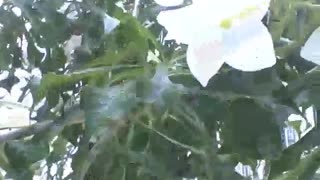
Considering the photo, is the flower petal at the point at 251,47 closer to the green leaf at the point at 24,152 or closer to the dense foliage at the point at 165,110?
→ the dense foliage at the point at 165,110

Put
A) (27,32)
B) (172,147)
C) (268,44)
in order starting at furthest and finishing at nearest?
(27,32) < (172,147) < (268,44)

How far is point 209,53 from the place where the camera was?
0.96 feet

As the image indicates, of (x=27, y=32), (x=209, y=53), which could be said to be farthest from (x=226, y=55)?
(x=27, y=32)

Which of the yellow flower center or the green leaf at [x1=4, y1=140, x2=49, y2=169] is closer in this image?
the yellow flower center

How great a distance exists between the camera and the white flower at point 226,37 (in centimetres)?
29

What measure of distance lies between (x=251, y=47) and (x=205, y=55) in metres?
0.02

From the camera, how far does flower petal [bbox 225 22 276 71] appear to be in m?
0.28

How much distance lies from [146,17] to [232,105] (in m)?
0.13

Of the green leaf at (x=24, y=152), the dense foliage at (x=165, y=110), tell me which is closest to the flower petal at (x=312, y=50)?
the dense foliage at (x=165, y=110)

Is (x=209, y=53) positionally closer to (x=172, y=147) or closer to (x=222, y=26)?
(x=222, y=26)

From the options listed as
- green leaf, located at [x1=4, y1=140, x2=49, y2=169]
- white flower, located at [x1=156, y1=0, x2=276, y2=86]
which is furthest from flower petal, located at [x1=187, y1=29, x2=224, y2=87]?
green leaf, located at [x1=4, y1=140, x2=49, y2=169]

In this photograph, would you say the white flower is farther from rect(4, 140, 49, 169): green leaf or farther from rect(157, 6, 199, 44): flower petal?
rect(4, 140, 49, 169): green leaf

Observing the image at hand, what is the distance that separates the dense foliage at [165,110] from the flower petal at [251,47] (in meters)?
0.05

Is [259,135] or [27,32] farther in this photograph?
[27,32]
